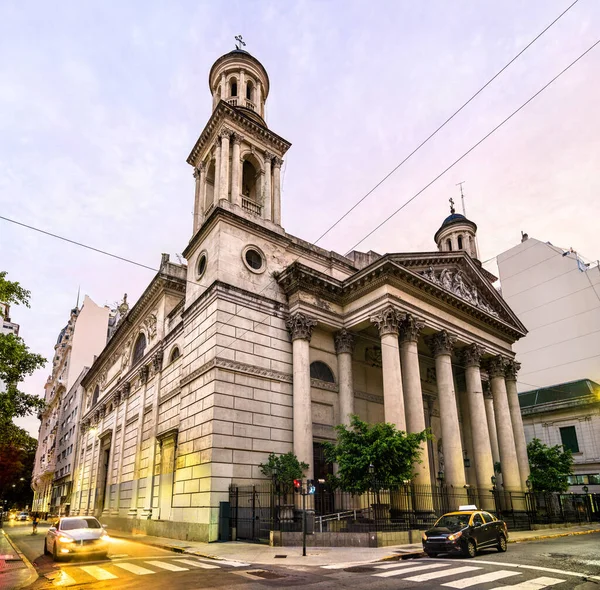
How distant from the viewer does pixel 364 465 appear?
2034 cm

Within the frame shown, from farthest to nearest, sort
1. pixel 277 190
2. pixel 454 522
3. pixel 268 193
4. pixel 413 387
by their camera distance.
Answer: pixel 277 190 → pixel 268 193 → pixel 413 387 → pixel 454 522

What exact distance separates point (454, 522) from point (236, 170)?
72.1 feet

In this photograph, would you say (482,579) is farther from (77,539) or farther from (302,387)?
(302,387)

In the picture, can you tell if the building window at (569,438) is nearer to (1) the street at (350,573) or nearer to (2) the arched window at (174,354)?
(1) the street at (350,573)

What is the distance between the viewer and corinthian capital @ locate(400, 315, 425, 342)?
2678 centimetres

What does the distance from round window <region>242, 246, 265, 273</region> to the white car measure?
48.1 ft

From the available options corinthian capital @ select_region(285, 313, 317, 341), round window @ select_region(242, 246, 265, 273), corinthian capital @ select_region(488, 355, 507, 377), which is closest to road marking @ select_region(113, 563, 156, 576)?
corinthian capital @ select_region(285, 313, 317, 341)

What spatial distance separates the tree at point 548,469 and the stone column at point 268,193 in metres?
24.3

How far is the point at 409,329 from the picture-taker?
26.9 meters

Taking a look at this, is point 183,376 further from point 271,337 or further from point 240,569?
point 240,569

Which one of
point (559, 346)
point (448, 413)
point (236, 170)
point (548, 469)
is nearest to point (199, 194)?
point (236, 170)

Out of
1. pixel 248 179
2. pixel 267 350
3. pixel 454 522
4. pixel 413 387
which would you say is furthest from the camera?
pixel 248 179

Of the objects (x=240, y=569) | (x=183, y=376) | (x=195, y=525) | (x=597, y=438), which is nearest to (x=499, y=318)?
(x=597, y=438)

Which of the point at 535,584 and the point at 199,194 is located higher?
the point at 199,194
